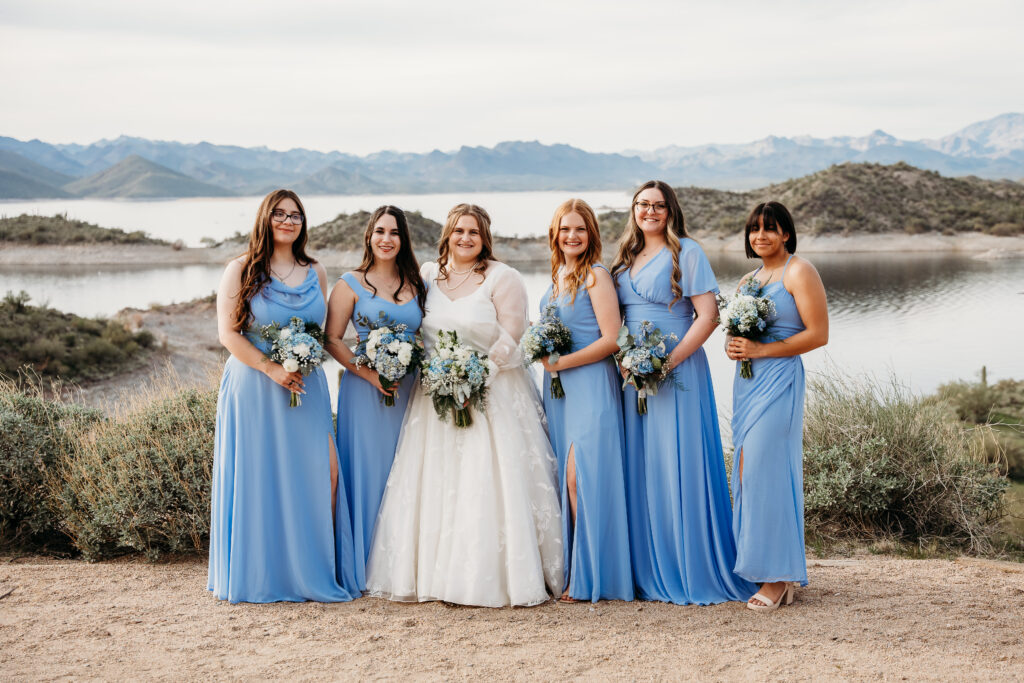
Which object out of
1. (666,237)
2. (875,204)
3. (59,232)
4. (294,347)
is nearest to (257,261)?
(294,347)

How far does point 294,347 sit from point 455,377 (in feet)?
3.23

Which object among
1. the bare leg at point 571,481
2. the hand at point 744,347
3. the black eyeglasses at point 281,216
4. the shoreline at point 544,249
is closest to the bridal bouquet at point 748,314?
the hand at point 744,347

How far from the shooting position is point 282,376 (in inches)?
206

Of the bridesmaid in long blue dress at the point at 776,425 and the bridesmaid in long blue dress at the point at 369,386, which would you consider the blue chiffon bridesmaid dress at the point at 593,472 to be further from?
the bridesmaid in long blue dress at the point at 369,386

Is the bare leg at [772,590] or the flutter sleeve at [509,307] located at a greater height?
A: the flutter sleeve at [509,307]

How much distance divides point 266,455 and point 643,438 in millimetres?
2388

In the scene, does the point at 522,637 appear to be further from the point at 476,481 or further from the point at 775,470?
the point at 775,470

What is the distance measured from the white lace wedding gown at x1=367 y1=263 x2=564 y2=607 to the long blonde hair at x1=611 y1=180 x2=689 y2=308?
0.70 metres

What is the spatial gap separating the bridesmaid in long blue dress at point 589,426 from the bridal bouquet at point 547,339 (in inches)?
2.1

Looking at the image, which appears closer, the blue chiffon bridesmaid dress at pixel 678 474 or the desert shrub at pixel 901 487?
the blue chiffon bridesmaid dress at pixel 678 474

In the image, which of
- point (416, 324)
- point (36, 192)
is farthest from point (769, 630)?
point (36, 192)

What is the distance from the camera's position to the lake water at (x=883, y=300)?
66.1ft

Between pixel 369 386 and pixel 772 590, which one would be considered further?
pixel 369 386

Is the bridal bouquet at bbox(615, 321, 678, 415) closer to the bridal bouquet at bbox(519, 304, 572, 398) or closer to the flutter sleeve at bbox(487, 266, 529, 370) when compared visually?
the bridal bouquet at bbox(519, 304, 572, 398)
